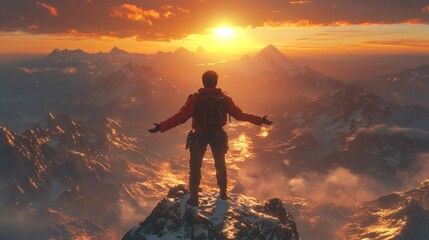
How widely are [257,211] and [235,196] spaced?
6.05ft

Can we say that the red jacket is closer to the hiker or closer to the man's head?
the hiker

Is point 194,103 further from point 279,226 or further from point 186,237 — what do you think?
point 279,226

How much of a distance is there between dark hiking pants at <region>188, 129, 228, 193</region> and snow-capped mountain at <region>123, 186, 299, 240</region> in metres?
1.89

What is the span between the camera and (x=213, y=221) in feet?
81.4

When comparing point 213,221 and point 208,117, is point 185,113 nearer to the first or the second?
point 208,117

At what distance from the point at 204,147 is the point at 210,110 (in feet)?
8.96

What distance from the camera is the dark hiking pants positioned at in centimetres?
2375

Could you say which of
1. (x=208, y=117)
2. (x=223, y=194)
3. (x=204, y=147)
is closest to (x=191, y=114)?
(x=208, y=117)

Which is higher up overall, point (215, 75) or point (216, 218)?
point (215, 75)

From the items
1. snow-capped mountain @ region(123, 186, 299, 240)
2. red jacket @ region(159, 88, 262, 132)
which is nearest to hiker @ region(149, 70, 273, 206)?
red jacket @ region(159, 88, 262, 132)

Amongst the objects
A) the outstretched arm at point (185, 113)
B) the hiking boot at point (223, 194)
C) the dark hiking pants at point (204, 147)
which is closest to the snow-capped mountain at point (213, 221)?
the hiking boot at point (223, 194)

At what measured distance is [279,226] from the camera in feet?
87.0

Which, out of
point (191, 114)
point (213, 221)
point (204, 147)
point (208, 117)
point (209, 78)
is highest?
point (209, 78)

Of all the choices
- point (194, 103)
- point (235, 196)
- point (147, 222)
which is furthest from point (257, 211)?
point (194, 103)
